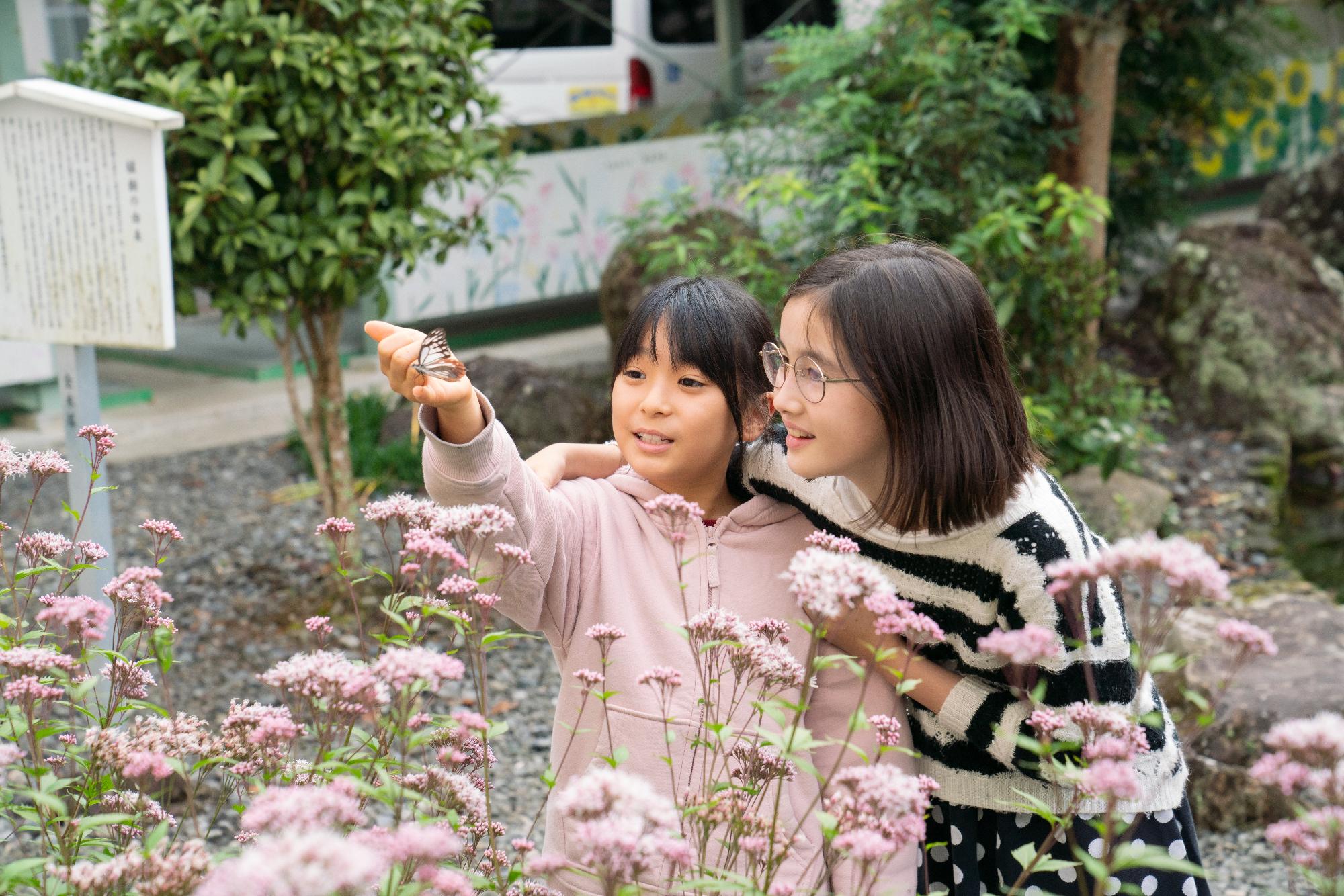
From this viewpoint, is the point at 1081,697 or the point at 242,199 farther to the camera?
the point at 242,199

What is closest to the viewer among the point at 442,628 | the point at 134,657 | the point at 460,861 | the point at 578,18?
the point at 460,861

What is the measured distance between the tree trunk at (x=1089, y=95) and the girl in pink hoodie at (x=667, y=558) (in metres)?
4.39

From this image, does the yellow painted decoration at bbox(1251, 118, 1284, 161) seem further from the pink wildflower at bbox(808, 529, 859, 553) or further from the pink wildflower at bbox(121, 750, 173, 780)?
the pink wildflower at bbox(121, 750, 173, 780)

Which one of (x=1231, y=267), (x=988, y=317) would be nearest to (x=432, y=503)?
(x=988, y=317)

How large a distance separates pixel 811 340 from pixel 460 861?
83cm

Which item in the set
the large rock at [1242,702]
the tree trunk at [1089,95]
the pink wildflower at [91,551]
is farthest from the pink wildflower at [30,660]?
the tree trunk at [1089,95]

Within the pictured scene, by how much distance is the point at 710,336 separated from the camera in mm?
1937

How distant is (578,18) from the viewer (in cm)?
840

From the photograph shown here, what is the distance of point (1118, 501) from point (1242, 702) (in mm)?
1804

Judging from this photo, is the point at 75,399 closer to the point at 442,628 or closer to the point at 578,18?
the point at 442,628

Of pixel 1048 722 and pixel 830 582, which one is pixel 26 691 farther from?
pixel 1048 722

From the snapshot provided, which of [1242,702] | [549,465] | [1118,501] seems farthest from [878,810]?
[1118,501]

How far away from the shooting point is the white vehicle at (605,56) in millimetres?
8208

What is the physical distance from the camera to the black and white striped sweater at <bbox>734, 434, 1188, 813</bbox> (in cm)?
173
